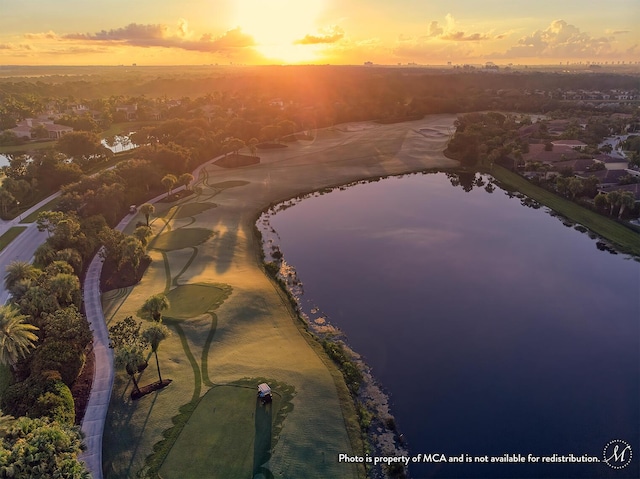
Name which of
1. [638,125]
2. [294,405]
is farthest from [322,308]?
[638,125]

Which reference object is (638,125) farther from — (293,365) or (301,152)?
(293,365)

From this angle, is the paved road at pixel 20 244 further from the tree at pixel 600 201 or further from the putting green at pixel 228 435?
the tree at pixel 600 201

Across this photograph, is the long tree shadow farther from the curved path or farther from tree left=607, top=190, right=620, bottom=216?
tree left=607, top=190, right=620, bottom=216

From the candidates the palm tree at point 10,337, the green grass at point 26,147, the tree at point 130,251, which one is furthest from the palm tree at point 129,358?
the green grass at point 26,147

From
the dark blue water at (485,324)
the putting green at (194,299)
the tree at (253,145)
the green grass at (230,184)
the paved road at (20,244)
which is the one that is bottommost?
the dark blue water at (485,324)

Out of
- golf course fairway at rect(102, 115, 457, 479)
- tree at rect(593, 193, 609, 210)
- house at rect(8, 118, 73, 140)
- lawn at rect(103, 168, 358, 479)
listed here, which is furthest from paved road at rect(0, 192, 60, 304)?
tree at rect(593, 193, 609, 210)

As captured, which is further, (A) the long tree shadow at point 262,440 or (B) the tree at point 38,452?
(A) the long tree shadow at point 262,440

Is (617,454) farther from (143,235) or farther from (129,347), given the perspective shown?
(143,235)
